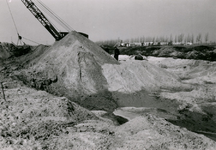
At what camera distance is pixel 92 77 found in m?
13.6

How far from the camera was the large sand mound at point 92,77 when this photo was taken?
1210cm

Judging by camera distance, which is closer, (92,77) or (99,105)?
(99,105)

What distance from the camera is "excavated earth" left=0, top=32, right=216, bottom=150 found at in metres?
5.39

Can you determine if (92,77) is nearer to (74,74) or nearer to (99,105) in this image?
(74,74)

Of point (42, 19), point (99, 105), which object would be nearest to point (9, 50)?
point (42, 19)

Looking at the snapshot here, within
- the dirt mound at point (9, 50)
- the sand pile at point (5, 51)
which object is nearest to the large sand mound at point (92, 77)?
the dirt mound at point (9, 50)

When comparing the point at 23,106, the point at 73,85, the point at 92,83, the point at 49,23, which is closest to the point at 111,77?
the point at 92,83

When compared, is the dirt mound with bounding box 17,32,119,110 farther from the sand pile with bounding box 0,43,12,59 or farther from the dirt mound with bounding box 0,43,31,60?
the sand pile with bounding box 0,43,12,59

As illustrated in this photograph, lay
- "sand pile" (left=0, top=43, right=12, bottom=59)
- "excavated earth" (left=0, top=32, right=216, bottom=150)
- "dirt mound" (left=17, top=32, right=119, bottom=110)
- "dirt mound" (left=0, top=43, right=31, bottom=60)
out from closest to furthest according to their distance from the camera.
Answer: "excavated earth" (left=0, top=32, right=216, bottom=150) → "dirt mound" (left=17, top=32, right=119, bottom=110) → "dirt mound" (left=0, top=43, right=31, bottom=60) → "sand pile" (left=0, top=43, right=12, bottom=59)

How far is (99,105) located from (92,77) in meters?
3.07

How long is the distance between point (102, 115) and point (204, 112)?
6157 mm

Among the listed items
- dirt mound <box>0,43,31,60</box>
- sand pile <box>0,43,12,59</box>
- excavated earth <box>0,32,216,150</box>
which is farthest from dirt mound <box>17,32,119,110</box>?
sand pile <box>0,43,12,59</box>

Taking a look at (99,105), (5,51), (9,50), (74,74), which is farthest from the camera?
(9,50)

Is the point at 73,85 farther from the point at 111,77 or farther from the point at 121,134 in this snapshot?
the point at 121,134
